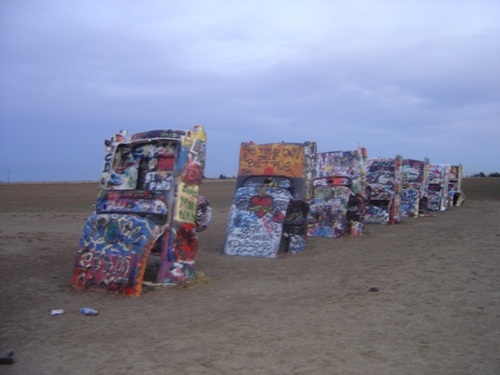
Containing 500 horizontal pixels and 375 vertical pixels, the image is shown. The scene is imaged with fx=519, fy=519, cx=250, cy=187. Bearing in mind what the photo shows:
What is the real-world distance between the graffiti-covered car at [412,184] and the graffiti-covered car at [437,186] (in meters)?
4.02

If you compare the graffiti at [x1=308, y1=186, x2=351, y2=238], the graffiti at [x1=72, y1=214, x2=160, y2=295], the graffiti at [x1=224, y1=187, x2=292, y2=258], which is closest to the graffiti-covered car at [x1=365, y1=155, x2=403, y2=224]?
the graffiti at [x1=308, y1=186, x2=351, y2=238]

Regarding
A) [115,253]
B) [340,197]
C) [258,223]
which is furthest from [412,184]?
[115,253]

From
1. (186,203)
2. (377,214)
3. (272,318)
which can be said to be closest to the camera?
(272,318)

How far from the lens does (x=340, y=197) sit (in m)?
15.9

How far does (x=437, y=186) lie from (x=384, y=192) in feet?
28.4

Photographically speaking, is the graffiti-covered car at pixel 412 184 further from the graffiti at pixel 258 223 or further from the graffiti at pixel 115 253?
the graffiti at pixel 115 253

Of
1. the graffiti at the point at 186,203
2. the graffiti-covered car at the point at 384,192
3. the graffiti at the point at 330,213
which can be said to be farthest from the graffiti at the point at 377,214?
the graffiti at the point at 186,203

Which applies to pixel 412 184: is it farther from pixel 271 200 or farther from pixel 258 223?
pixel 258 223

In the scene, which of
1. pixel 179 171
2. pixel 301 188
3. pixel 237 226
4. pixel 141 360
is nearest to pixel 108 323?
pixel 141 360

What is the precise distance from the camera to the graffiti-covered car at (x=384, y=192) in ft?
65.0

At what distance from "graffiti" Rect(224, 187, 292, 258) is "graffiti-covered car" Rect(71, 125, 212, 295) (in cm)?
253

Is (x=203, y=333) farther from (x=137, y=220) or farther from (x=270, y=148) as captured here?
(x=270, y=148)

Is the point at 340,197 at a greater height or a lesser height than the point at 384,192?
A: lesser

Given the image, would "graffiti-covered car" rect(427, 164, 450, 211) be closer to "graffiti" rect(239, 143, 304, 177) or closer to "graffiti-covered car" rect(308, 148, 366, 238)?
"graffiti-covered car" rect(308, 148, 366, 238)
